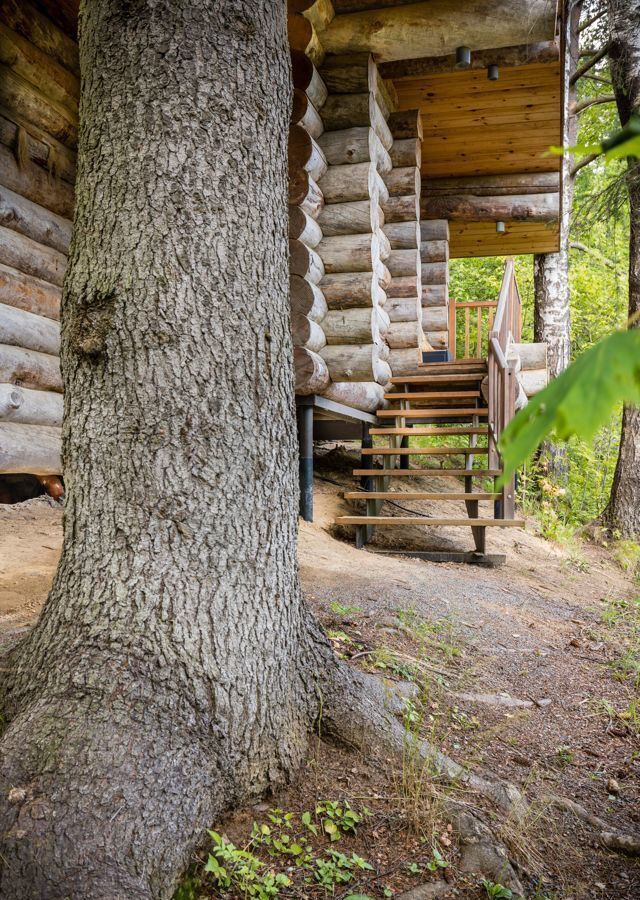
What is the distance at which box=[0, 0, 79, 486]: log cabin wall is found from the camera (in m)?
5.45

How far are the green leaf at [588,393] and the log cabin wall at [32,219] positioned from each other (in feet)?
17.0

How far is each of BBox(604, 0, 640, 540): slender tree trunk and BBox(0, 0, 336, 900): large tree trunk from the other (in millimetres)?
7478

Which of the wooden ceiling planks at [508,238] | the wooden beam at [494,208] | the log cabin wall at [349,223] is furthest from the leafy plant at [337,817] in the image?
the wooden ceiling planks at [508,238]

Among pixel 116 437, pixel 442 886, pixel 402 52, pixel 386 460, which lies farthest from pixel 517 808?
pixel 402 52

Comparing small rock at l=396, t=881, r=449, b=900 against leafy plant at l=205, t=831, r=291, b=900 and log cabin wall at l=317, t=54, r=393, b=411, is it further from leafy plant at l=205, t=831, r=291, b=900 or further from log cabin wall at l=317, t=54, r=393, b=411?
log cabin wall at l=317, t=54, r=393, b=411

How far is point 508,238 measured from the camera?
39.6 feet

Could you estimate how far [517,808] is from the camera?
234 cm

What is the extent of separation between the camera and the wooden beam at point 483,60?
24.6 ft

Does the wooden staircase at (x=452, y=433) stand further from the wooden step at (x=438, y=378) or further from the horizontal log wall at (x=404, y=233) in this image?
the horizontal log wall at (x=404, y=233)

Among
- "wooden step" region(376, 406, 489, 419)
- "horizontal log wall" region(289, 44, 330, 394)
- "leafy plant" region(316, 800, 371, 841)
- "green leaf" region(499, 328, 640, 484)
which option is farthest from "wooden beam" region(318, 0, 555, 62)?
"green leaf" region(499, 328, 640, 484)

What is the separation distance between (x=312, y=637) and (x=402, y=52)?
6.60 meters

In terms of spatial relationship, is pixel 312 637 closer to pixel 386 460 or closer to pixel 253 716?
pixel 253 716

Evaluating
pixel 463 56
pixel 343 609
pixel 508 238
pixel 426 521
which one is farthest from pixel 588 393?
pixel 508 238

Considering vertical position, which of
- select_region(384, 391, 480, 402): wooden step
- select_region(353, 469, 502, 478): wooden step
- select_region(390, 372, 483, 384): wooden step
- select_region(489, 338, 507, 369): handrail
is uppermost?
select_region(489, 338, 507, 369): handrail
